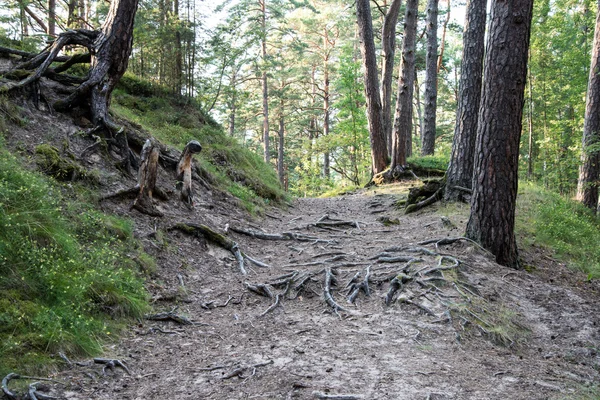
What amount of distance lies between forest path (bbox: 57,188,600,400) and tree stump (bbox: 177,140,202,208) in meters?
1.33

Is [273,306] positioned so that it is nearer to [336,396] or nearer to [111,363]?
[111,363]

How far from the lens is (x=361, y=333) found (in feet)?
13.5

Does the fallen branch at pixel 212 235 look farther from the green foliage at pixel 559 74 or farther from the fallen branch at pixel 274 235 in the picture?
the green foliage at pixel 559 74

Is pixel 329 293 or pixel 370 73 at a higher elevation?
pixel 370 73

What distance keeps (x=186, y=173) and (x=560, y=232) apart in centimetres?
753

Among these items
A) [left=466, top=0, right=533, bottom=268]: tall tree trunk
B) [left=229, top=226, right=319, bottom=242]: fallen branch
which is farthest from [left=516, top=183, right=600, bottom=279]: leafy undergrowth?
[left=229, top=226, right=319, bottom=242]: fallen branch

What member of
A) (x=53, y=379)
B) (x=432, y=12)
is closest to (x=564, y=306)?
(x=53, y=379)

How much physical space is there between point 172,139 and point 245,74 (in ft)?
65.1

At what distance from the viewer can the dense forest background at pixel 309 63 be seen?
39.7 feet

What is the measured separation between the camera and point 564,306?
16.0 ft

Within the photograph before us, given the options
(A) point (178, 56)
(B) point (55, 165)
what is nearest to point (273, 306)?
(B) point (55, 165)

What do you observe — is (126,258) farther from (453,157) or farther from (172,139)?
(453,157)

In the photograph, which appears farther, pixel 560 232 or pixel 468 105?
pixel 468 105

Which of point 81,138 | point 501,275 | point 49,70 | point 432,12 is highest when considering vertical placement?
point 432,12
